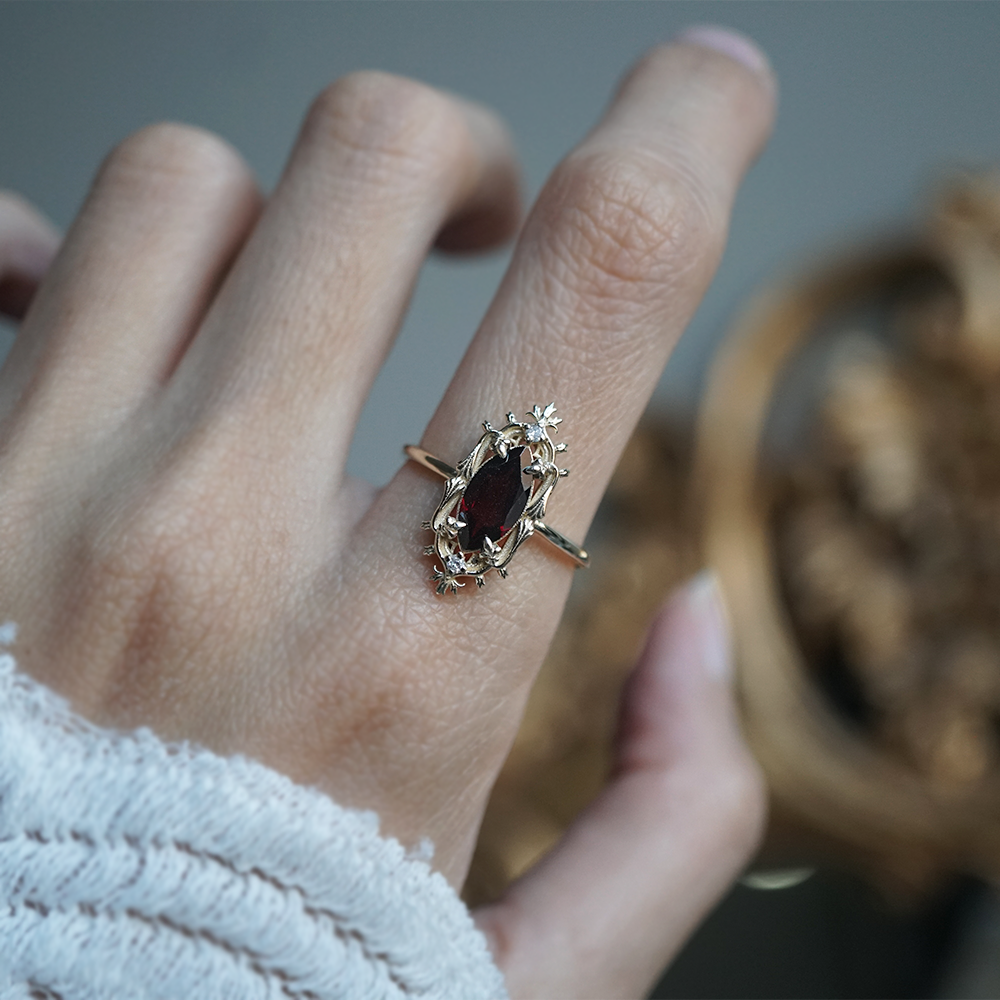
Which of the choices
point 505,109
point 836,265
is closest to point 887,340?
point 836,265

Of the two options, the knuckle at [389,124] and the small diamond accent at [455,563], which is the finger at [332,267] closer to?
the knuckle at [389,124]

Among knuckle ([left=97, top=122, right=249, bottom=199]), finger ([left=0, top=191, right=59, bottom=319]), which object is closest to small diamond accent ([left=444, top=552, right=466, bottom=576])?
knuckle ([left=97, top=122, right=249, bottom=199])

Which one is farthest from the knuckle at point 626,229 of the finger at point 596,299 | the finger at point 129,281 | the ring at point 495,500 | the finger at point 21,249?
the finger at point 21,249

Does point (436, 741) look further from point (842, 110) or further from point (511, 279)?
point (842, 110)

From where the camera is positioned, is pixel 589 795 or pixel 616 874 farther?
pixel 589 795

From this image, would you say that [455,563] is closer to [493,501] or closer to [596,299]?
[493,501]

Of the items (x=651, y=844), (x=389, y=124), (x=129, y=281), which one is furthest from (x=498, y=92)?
(x=651, y=844)
